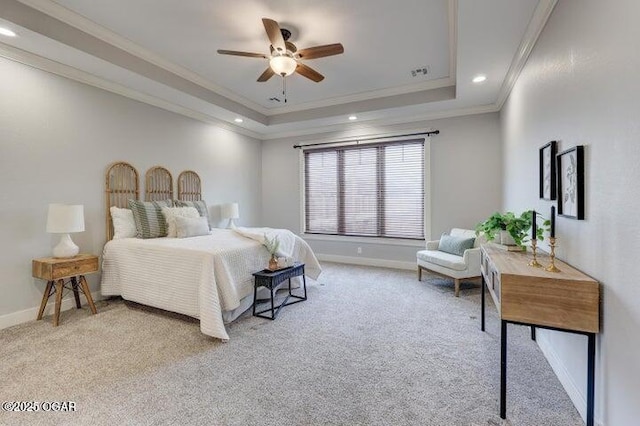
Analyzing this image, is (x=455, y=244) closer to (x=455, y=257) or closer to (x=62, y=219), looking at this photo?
(x=455, y=257)

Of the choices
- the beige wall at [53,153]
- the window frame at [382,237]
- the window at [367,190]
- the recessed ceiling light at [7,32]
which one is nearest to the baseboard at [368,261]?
the window frame at [382,237]

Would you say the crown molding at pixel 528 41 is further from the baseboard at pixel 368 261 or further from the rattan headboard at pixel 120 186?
the rattan headboard at pixel 120 186

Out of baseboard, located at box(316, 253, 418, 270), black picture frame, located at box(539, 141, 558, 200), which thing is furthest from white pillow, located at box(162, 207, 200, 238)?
black picture frame, located at box(539, 141, 558, 200)

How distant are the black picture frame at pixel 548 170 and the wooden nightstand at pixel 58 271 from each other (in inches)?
170

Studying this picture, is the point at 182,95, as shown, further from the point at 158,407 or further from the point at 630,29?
the point at 630,29

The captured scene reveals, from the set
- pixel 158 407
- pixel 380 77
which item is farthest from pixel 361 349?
pixel 380 77

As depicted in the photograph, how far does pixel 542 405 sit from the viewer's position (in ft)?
5.94

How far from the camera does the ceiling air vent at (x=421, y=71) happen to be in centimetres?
385

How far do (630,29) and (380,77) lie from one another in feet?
10.2

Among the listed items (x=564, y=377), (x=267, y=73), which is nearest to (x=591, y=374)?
(x=564, y=377)

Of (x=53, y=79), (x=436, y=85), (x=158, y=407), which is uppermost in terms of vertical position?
(x=436, y=85)

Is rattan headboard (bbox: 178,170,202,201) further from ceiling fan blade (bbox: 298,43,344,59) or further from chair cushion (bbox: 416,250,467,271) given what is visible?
chair cushion (bbox: 416,250,467,271)

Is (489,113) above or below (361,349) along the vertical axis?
above

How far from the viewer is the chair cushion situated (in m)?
3.79
